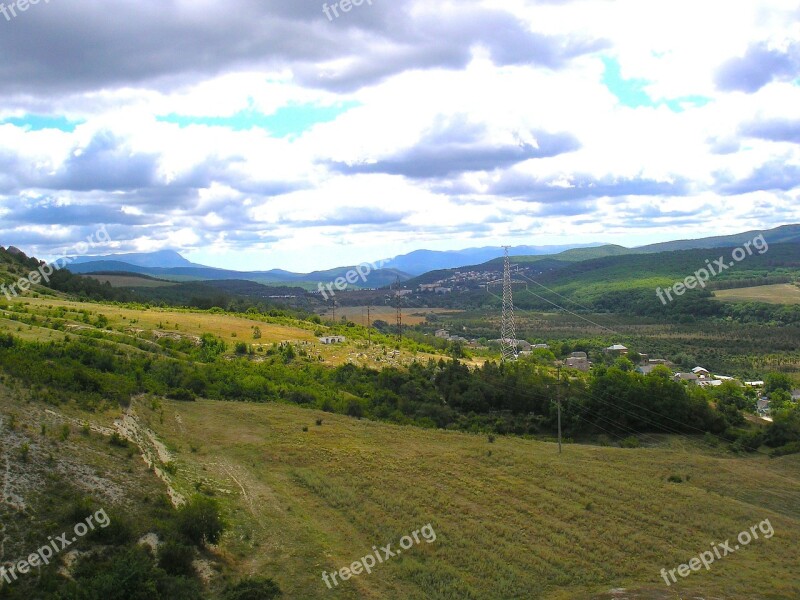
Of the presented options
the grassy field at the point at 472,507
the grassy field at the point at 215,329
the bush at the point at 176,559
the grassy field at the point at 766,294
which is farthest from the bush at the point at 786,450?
the grassy field at the point at 766,294

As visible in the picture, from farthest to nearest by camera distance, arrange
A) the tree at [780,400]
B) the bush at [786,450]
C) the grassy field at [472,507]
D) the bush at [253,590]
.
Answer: the tree at [780,400] < the bush at [786,450] < the grassy field at [472,507] < the bush at [253,590]

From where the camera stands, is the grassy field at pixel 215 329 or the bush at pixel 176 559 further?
the grassy field at pixel 215 329

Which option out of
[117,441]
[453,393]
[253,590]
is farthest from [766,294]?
[253,590]

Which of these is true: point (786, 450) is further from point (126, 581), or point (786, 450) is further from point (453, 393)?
point (126, 581)

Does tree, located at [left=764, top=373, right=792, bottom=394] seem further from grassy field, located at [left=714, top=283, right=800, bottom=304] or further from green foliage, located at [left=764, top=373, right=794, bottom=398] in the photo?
grassy field, located at [left=714, top=283, right=800, bottom=304]

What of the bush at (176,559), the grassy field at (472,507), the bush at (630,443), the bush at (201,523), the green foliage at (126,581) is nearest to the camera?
the green foliage at (126,581)

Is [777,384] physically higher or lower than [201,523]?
lower

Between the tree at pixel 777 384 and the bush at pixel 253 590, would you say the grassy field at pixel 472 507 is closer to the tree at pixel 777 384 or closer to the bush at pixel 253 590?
the bush at pixel 253 590
